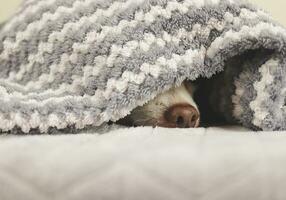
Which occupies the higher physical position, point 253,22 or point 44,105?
point 253,22

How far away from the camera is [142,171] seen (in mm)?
514

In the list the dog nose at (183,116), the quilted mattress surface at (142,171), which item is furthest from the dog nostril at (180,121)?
the quilted mattress surface at (142,171)

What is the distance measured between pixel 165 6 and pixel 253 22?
0.14 m

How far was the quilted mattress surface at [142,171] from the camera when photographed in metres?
0.50

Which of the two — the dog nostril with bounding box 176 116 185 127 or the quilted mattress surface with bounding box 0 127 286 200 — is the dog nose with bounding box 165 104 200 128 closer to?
the dog nostril with bounding box 176 116 185 127

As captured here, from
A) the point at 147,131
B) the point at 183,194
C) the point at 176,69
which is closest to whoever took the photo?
the point at 183,194

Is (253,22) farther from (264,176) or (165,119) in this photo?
(264,176)

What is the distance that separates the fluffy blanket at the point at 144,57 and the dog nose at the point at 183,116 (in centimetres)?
6

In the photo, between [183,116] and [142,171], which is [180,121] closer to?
[183,116]

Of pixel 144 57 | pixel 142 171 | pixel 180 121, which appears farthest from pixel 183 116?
pixel 142 171

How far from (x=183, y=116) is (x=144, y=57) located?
13 cm

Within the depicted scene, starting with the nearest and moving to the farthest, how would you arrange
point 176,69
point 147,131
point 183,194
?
point 183,194, point 147,131, point 176,69

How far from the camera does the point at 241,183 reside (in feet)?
1.67

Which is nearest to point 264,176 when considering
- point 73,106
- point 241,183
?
point 241,183
